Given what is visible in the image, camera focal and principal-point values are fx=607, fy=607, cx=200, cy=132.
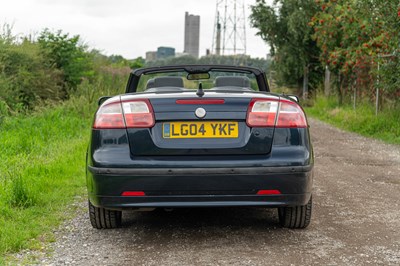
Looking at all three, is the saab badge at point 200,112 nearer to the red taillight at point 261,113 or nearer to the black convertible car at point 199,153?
the black convertible car at point 199,153

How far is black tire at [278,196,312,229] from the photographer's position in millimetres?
4744

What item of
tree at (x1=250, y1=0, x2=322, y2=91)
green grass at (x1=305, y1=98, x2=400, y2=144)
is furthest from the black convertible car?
tree at (x1=250, y1=0, x2=322, y2=91)

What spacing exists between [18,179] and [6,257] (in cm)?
190

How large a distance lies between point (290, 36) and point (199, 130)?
2690 centimetres

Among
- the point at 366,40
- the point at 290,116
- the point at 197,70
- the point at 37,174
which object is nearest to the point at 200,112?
the point at 290,116

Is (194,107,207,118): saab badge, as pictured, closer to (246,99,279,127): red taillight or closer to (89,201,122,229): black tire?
(246,99,279,127): red taillight

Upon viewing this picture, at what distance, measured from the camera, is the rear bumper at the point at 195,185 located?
412 cm

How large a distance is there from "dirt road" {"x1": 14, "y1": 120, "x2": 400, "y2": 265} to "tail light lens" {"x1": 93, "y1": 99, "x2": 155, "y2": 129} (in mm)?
872

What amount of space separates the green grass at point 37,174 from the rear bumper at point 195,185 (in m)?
0.73

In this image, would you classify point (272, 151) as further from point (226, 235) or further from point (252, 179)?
point (226, 235)

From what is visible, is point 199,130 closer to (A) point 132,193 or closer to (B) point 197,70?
(A) point 132,193

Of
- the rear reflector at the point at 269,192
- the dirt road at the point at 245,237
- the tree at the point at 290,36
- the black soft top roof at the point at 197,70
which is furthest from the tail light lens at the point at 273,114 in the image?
the tree at the point at 290,36

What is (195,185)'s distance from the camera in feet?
13.5

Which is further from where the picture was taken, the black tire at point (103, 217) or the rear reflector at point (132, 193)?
the black tire at point (103, 217)
